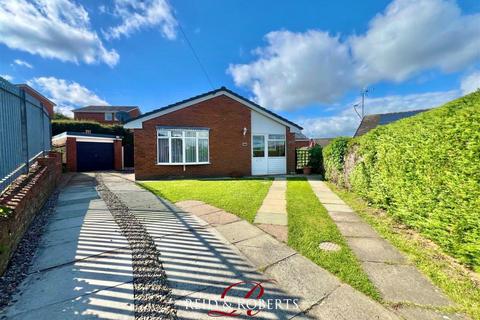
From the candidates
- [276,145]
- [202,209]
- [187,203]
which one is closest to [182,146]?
[276,145]

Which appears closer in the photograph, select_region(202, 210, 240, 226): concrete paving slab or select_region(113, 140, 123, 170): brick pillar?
select_region(202, 210, 240, 226): concrete paving slab

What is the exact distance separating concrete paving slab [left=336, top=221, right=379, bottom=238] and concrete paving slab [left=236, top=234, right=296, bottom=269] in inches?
59.2

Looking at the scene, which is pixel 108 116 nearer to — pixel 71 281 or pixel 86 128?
pixel 86 128

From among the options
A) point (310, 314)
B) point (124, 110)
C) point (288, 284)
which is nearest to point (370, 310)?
point (310, 314)

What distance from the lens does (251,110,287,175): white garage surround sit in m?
15.4

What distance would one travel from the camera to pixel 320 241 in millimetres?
3990

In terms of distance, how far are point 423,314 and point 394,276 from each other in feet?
2.32

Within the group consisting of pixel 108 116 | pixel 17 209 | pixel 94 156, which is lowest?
pixel 17 209

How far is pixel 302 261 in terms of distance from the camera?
128 inches

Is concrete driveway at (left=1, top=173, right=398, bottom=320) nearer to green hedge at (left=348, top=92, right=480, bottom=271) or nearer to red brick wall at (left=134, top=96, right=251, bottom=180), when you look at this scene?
green hedge at (left=348, top=92, right=480, bottom=271)

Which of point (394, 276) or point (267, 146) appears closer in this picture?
point (394, 276)

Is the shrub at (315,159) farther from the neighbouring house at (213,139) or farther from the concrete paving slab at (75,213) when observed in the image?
the concrete paving slab at (75,213)

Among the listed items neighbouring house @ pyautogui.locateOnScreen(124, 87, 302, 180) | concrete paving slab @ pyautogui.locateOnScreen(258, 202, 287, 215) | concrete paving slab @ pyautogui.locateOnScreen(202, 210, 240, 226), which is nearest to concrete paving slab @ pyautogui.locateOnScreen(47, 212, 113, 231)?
concrete paving slab @ pyautogui.locateOnScreen(202, 210, 240, 226)

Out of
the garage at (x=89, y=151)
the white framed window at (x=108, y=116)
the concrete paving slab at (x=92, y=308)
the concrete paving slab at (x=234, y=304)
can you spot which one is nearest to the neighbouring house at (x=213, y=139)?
the garage at (x=89, y=151)
